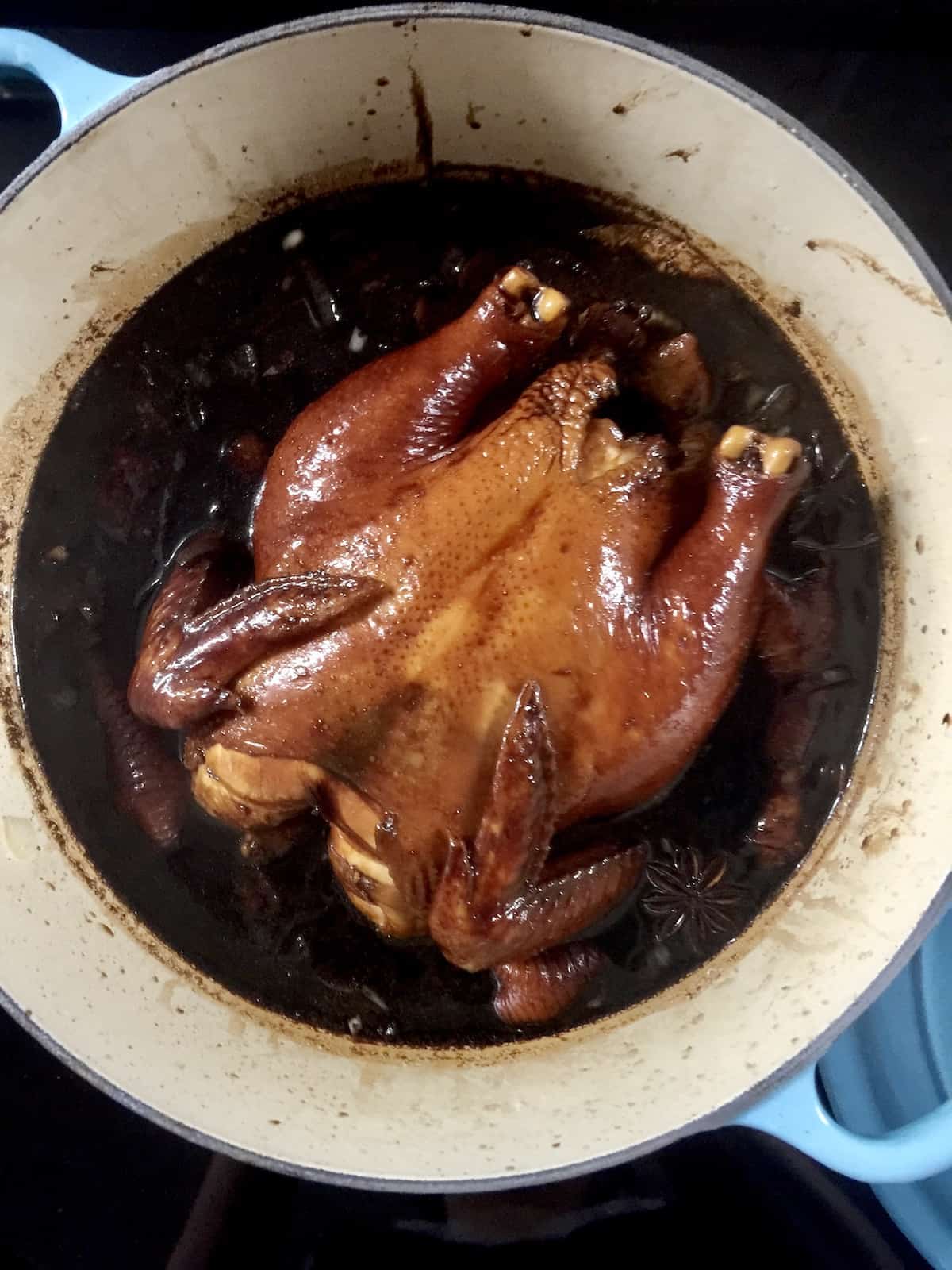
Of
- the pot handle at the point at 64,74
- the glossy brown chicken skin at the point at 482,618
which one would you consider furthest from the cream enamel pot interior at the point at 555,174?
the glossy brown chicken skin at the point at 482,618

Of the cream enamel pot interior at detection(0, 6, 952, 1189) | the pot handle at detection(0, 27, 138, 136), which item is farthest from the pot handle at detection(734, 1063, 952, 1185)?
the pot handle at detection(0, 27, 138, 136)

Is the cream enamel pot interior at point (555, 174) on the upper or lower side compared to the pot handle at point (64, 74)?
lower

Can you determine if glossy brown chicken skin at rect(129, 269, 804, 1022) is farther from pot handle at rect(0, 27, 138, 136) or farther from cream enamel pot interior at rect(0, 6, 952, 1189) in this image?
pot handle at rect(0, 27, 138, 136)

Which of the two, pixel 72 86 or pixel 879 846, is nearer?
pixel 72 86

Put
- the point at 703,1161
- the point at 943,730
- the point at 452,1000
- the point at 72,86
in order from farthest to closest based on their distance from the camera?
the point at 703,1161 → the point at 452,1000 → the point at 943,730 → the point at 72,86

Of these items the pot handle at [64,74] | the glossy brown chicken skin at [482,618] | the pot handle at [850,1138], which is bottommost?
the pot handle at [850,1138]

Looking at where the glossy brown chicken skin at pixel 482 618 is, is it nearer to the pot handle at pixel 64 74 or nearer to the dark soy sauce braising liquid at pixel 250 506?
the dark soy sauce braising liquid at pixel 250 506

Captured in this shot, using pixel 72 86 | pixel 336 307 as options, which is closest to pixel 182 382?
pixel 336 307

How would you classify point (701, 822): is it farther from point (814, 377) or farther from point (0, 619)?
point (0, 619)
